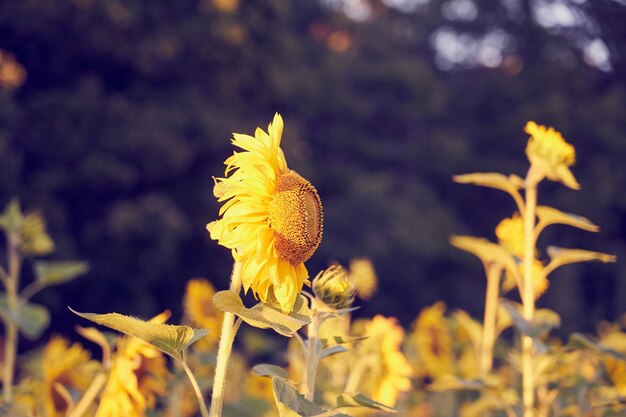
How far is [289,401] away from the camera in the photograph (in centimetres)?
69

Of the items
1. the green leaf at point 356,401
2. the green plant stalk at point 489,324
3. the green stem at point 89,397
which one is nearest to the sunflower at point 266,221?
the green leaf at point 356,401

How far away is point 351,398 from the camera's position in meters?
0.76

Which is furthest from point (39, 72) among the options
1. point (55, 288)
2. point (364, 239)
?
point (364, 239)

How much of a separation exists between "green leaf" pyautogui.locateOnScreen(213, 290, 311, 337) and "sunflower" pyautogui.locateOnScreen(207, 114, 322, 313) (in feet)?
0.10

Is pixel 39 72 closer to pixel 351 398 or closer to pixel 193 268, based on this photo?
pixel 193 268

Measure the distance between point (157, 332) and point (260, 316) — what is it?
9 centimetres

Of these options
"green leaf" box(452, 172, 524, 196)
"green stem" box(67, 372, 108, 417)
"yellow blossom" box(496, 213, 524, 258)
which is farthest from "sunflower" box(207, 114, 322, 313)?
"yellow blossom" box(496, 213, 524, 258)

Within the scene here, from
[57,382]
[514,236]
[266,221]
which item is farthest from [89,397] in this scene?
[514,236]

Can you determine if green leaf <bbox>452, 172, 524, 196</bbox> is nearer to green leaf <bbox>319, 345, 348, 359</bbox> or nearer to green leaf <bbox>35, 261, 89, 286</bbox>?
green leaf <bbox>319, 345, 348, 359</bbox>

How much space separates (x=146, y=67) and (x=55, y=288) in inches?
69.4

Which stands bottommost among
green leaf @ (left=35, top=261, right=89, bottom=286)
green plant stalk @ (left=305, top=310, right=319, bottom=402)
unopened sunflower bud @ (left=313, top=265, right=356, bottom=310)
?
green plant stalk @ (left=305, top=310, right=319, bottom=402)

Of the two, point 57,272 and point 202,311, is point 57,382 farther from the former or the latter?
point 202,311

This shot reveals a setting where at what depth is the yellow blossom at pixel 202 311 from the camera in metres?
1.53

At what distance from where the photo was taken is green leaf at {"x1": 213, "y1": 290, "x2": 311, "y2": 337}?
0.66m
